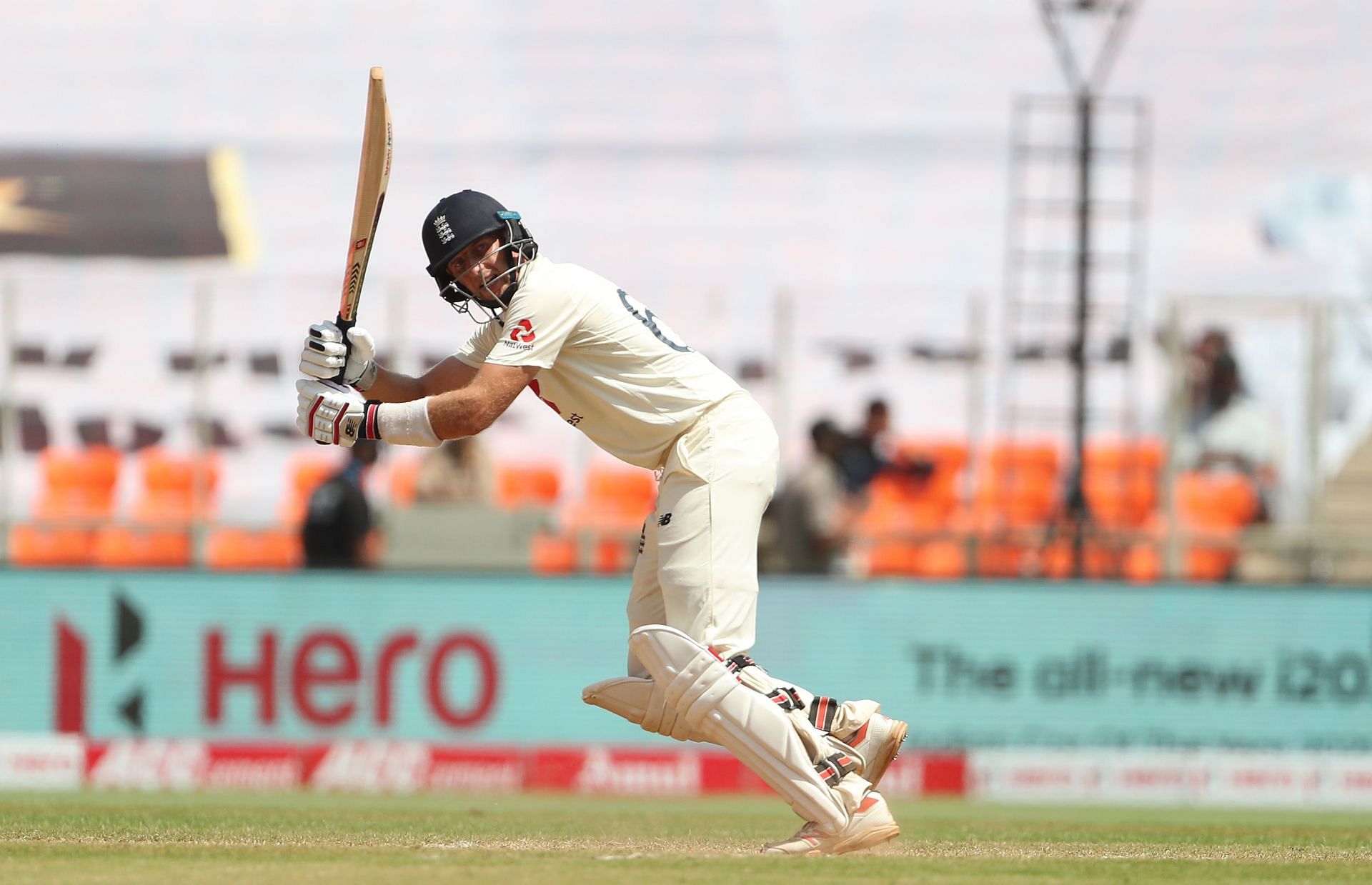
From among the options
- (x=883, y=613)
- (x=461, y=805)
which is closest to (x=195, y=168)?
(x=883, y=613)

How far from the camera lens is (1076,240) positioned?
1593 centimetres

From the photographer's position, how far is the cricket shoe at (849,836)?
197 inches

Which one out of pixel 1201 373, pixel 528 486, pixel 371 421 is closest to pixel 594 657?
pixel 528 486

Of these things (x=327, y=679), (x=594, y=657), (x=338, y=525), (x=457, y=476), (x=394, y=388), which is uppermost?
(x=394, y=388)

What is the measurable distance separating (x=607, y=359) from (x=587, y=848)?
1.31 meters

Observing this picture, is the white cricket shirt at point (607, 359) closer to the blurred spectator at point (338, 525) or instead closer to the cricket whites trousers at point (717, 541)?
the cricket whites trousers at point (717, 541)

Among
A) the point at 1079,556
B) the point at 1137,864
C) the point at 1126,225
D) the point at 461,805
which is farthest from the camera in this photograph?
the point at 1126,225

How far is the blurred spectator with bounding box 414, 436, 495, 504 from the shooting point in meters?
11.2

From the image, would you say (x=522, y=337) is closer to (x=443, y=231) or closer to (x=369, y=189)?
(x=443, y=231)

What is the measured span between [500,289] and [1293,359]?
685 cm

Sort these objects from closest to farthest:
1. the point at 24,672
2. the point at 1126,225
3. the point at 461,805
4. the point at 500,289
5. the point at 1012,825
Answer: the point at 500,289 → the point at 1012,825 → the point at 461,805 → the point at 24,672 → the point at 1126,225

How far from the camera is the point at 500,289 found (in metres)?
5.34

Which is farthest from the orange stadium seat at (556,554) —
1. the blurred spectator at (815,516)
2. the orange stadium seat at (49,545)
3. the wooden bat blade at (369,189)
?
the wooden bat blade at (369,189)

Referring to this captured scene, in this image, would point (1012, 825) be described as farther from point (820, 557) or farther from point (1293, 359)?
point (1293, 359)
